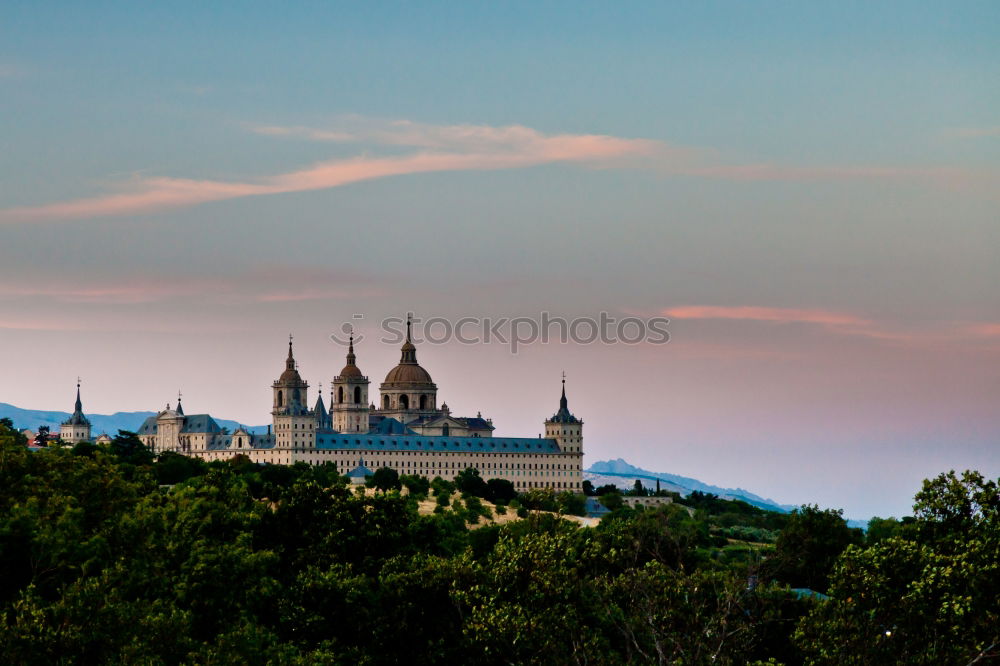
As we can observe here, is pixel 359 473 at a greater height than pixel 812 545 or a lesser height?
greater

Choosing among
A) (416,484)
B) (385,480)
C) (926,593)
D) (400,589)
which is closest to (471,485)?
(416,484)

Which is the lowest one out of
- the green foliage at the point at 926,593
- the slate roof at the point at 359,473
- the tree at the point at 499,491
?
the green foliage at the point at 926,593

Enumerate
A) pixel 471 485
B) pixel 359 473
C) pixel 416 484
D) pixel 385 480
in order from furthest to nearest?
1. pixel 359 473
2. pixel 471 485
3. pixel 416 484
4. pixel 385 480

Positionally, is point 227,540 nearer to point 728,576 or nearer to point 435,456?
point 728,576

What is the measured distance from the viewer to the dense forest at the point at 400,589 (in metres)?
37.3

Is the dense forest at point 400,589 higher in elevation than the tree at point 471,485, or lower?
lower

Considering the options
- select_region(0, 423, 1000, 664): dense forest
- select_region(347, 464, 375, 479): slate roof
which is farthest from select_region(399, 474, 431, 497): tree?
select_region(0, 423, 1000, 664): dense forest

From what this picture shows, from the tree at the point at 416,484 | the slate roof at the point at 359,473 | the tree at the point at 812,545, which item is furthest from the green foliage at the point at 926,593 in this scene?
the slate roof at the point at 359,473

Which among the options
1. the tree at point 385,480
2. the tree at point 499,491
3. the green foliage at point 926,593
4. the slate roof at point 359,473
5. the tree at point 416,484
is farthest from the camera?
the slate roof at point 359,473

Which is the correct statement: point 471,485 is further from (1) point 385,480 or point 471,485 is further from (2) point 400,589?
(2) point 400,589

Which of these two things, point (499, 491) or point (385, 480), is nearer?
point (385, 480)

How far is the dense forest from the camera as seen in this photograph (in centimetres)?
3728

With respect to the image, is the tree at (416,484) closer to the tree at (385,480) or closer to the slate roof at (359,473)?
the tree at (385,480)

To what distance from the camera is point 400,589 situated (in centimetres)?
4834
